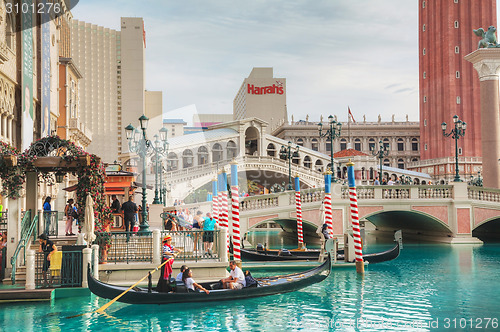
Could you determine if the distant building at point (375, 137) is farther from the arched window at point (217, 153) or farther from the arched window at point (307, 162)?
the arched window at point (217, 153)

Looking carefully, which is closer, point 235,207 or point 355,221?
point 235,207

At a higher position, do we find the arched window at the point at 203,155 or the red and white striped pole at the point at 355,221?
the arched window at the point at 203,155

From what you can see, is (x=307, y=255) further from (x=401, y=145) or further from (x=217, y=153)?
(x=401, y=145)

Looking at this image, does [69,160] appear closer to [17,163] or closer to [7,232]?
[17,163]

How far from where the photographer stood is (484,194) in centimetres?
2839

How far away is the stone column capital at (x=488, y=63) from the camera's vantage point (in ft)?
118

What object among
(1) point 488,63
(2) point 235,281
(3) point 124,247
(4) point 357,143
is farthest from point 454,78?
(2) point 235,281

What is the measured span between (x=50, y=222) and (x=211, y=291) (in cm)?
606

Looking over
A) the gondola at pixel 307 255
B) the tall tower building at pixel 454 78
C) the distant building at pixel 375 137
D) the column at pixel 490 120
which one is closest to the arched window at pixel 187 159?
the distant building at pixel 375 137

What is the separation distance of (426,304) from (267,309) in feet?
13.7

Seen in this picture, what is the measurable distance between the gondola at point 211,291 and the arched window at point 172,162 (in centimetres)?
4384

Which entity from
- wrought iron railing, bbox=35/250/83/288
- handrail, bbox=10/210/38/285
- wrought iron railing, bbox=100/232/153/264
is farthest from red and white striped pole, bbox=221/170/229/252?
handrail, bbox=10/210/38/285

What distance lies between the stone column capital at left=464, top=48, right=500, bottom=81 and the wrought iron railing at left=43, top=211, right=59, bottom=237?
101 feet

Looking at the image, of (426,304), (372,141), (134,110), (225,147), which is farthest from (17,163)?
(134,110)
